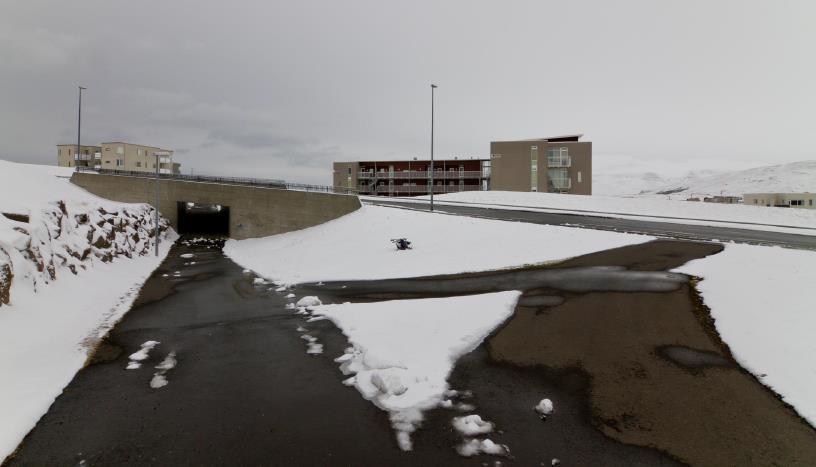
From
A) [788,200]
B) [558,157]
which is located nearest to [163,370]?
[558,157]

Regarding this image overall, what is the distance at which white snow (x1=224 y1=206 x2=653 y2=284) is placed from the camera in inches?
731

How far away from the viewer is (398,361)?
8.18 m

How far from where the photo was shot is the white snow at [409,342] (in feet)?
22.4

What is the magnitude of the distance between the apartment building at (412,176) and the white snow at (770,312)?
2486 inches

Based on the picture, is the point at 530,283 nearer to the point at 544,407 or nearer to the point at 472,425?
the point at 544,407

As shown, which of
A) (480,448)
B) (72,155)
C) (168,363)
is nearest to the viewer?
(480,448)

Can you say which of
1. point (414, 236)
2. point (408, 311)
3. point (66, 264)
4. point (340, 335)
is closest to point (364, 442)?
point (340, 335)

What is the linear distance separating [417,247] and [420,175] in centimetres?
5932

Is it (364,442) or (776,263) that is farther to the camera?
(776,263)

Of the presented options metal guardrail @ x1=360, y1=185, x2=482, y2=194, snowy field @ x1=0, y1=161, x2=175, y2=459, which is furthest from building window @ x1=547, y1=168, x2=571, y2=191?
snowy field @ x1=0, y1=161, x2=175, y2=459

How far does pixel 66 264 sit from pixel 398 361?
15.6 meters

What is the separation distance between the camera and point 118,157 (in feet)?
308

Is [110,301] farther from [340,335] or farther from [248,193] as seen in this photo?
[248,193]

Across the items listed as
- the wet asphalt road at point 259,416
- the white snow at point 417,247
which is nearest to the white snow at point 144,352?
the wet asphalt road at point 259,416
